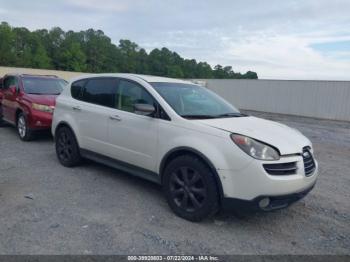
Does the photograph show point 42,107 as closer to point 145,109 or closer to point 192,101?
point 145,109

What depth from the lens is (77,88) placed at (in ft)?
19.5

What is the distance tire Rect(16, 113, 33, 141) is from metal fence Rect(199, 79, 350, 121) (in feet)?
59.0

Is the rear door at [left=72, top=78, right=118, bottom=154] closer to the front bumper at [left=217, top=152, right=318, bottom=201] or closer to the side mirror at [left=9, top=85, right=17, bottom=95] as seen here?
the front bumper at [left=217, top=152, right=318, bottom=201]

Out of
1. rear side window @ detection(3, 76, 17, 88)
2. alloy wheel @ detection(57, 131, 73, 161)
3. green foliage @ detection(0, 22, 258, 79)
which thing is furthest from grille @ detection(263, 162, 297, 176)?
green foliage @ detection(0, 22, 258, 79)

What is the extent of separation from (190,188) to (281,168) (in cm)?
106

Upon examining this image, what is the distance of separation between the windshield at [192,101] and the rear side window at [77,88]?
6.00 feet

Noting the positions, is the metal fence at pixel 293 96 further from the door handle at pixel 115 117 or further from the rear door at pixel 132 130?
the door handle at pixel 115 117

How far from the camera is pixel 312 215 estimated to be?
4.23m

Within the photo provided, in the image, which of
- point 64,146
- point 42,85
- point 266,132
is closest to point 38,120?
point 42,85

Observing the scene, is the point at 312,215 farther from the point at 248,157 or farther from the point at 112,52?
the point at 112,52

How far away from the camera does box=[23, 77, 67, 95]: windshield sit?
8555 mm

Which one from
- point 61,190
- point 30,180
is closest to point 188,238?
point 61,190

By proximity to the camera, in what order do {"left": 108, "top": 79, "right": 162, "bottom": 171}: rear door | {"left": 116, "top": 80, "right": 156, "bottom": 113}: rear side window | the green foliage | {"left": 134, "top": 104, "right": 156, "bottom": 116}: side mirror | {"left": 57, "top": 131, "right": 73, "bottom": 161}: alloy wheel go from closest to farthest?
{"left": 134, "top": 104, "right": 156, "bottom": 116}: side mirror < {"left": 108, "top": 79, "right": 162, "bottom": 171}: rear door < {"left": 116, "top": 80, "right": 156, "bottom": 113}: rear side window < {"left": 57, "top": 131, "right": 73, "bottom": 161}: alloy wheel < the green foliage

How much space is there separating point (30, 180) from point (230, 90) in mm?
23973
